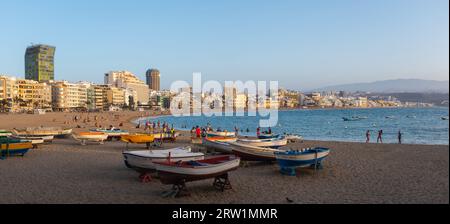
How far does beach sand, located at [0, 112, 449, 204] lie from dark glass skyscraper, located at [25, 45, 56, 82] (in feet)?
570

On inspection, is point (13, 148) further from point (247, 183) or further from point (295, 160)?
point (295, 160)

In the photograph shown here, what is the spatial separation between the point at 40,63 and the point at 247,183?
18383 cm

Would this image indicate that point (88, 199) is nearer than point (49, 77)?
Yes

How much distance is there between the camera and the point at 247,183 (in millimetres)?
12547

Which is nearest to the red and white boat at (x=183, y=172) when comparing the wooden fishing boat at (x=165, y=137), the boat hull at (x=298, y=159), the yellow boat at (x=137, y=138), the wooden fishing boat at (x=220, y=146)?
the boat hull at (x=298, y=159)

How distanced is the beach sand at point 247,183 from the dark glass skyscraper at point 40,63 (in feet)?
570

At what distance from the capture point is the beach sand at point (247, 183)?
1026 centimetres

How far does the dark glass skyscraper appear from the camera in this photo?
17362 cm

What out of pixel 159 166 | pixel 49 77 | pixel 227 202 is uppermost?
pixel 49 77

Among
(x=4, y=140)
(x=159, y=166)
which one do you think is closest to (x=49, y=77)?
(x=4, y=140)

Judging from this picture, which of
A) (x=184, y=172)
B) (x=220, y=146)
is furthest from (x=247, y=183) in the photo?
(x=220, y=146)
